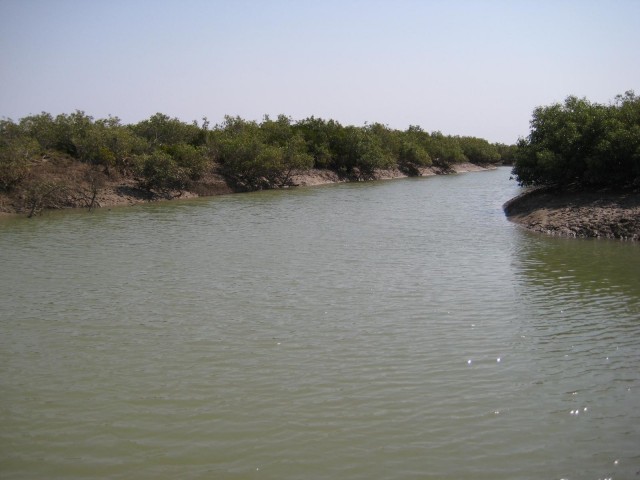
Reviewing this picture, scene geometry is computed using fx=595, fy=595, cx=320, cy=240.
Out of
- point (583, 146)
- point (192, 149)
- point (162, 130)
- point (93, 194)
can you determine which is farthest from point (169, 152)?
point (583, 146)

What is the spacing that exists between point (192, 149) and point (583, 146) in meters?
30.3

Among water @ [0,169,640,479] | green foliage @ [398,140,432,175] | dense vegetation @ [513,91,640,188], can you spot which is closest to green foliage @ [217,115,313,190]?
green foliage @ [398,140,432,175]

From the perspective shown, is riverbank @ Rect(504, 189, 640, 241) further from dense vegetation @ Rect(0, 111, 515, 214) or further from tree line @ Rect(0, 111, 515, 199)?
dense vegetation @ Rect(0, 111, 515, 214)

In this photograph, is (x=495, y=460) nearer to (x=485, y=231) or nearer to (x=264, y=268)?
(x=264, y=268)

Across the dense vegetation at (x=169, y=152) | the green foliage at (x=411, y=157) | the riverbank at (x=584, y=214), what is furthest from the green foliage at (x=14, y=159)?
the green foliage at (x=411, y=157)

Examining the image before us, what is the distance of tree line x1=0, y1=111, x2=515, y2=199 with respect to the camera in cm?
4403

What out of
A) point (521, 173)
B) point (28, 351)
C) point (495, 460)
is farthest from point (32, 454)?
point (521, 173)

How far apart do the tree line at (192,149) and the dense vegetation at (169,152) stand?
0.08m

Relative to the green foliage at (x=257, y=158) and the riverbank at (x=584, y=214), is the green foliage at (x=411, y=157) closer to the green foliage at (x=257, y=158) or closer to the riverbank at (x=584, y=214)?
the green foliage at (x=257, y=158)

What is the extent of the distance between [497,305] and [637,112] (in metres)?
20.1

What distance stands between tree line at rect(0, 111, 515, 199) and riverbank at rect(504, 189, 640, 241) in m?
9.75

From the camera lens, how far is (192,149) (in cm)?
4841

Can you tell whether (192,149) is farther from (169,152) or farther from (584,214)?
(584,214)

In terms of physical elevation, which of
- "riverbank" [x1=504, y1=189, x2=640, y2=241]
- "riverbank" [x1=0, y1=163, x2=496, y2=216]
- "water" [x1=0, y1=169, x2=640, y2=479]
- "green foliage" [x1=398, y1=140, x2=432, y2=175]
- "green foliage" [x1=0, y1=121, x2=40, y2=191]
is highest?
"green foliage" [x1=398, y1=140, x2=432, y2=175]
